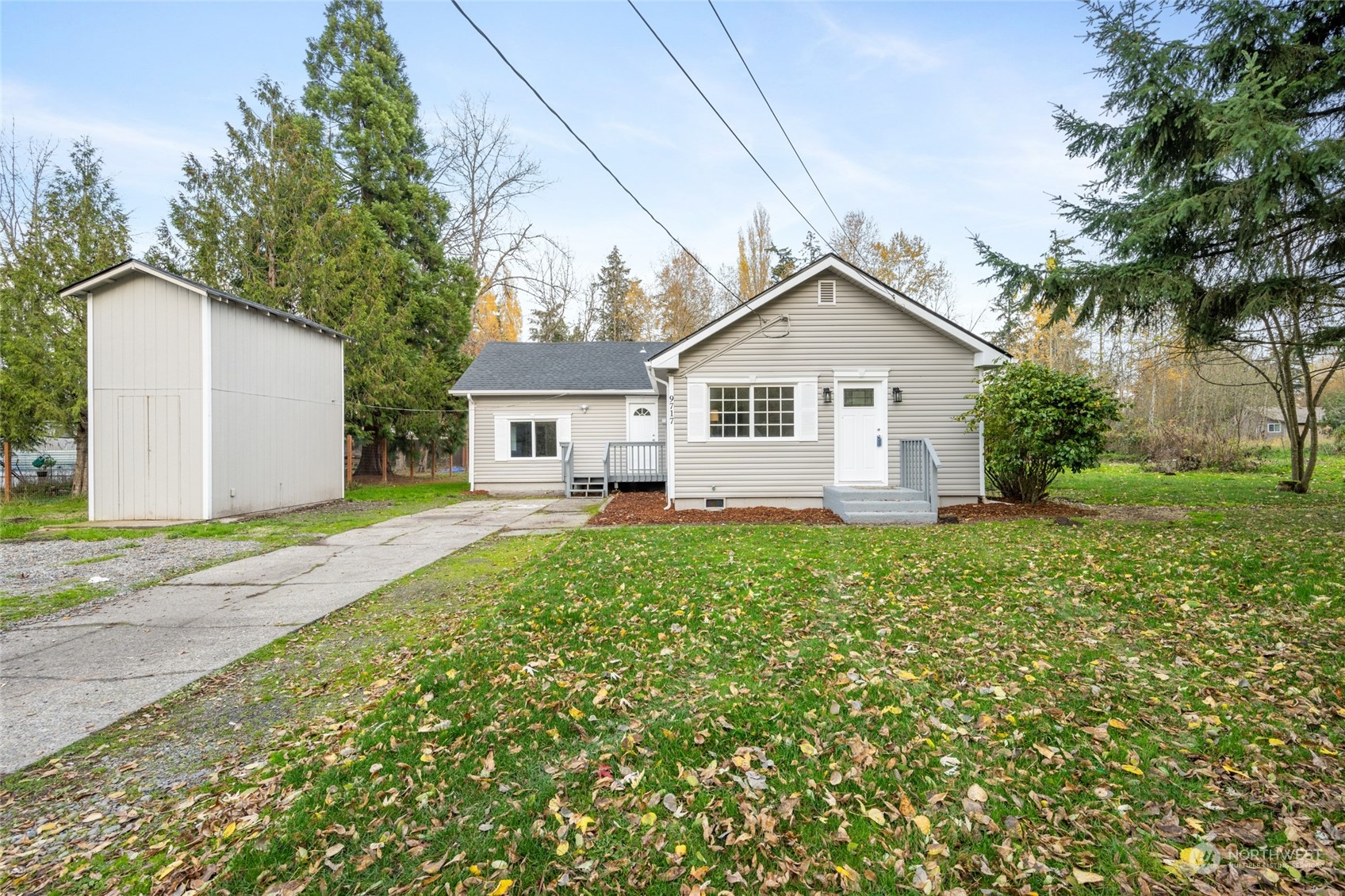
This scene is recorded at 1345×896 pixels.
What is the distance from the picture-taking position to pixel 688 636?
4574 mm

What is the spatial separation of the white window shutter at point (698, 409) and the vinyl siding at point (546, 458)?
656 cm

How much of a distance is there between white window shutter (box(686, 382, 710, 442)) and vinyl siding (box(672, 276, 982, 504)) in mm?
97

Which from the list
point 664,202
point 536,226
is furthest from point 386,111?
point 664,202

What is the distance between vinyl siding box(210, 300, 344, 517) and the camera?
11.9m

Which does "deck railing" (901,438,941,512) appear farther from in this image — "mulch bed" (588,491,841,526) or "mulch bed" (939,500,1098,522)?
"mulch bed" (588,491,841,526)

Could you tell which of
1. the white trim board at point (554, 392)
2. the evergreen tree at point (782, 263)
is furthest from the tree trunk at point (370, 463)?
the evergreen tree at point (782, 263)

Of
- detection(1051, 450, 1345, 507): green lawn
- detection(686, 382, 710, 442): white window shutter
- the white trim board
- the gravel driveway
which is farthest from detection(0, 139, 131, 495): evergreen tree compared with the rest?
detection(1051, 450, 1345, 507): green lawn

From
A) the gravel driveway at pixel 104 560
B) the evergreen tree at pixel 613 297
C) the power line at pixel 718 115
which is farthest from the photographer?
the evergreen tree at pixel 613 297

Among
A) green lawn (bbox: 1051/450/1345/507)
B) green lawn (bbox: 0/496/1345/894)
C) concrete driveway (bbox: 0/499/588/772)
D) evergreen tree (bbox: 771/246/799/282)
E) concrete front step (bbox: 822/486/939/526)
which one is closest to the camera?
green lawn (bbox: 0/496/1345/894)

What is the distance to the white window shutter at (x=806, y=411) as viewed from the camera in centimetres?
1186

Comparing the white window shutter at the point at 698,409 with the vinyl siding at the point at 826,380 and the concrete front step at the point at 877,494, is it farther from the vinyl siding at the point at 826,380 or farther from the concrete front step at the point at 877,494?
the concrete front step at the point at 877,494

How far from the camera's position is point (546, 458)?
60.0 feet

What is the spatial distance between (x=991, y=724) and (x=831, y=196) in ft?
32.2

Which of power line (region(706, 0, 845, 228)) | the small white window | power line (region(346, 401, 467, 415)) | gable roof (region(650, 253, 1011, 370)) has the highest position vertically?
power line (region(706, 0, 845, 228))
